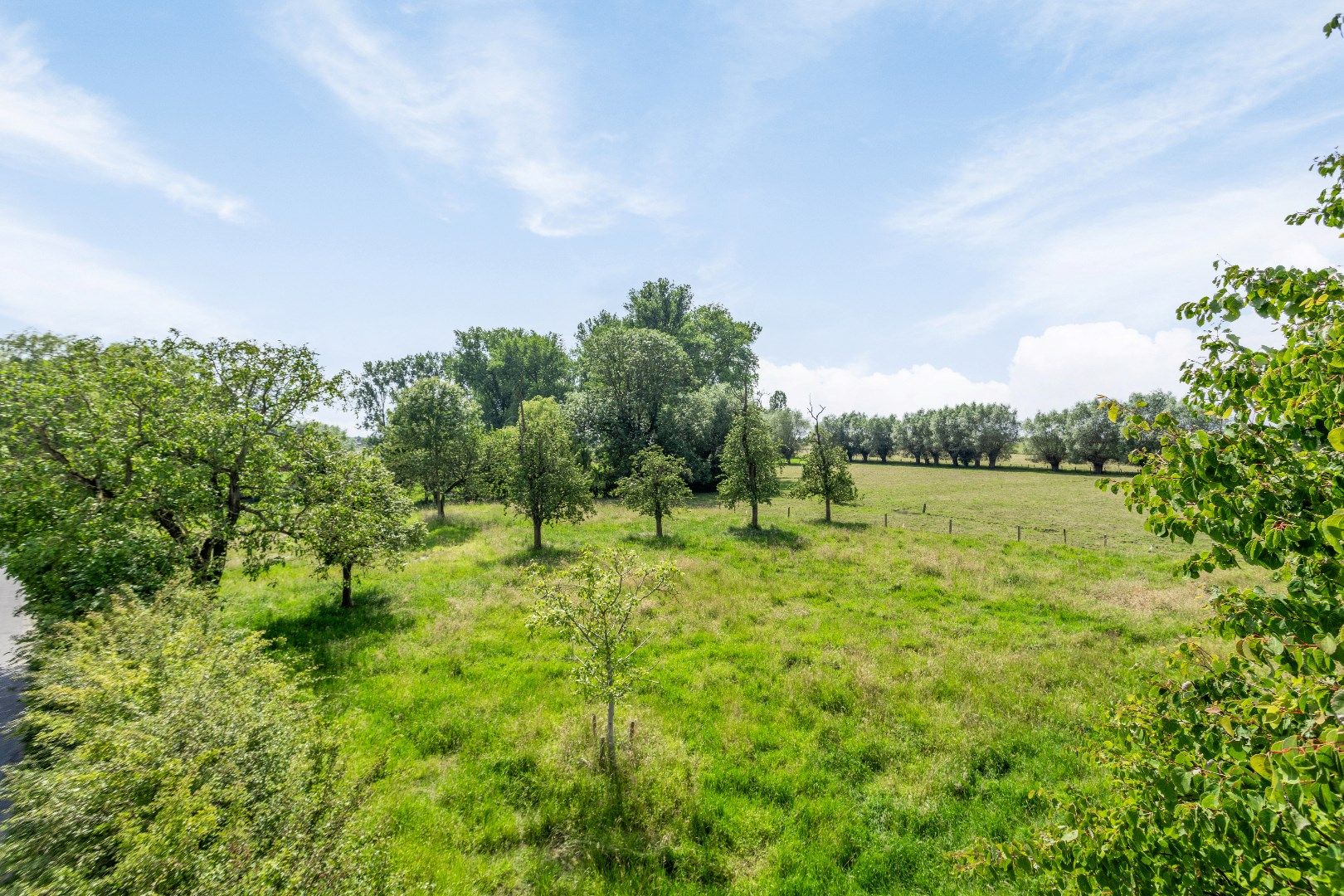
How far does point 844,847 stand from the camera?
8617mm

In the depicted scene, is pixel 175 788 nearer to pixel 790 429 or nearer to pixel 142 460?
pixel 142 460

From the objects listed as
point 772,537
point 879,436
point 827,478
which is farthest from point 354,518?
point 879,436

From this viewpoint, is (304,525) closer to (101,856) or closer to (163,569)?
(163,569)

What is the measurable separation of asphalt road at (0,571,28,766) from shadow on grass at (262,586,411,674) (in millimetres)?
4529

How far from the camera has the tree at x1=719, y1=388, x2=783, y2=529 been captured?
3550cm

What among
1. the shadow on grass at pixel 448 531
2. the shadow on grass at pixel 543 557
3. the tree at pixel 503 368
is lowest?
the shadow on grass at pixel 543 557

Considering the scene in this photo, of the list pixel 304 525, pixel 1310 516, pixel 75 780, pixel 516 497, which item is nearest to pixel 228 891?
pixel 75 780

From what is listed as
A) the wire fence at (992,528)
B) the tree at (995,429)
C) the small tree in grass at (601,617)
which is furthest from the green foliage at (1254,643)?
the tree at (995,429)

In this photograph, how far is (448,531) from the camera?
33.8 m

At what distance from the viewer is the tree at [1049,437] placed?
87312 mm

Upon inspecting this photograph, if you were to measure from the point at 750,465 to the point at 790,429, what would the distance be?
244 ft

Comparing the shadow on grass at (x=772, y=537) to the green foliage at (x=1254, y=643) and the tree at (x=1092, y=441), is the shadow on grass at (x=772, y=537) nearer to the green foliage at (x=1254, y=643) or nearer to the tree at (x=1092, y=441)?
the green foliage at (x=1254, y=643)

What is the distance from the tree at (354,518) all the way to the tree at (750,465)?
2142 cm

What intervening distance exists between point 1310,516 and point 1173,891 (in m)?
2.97
